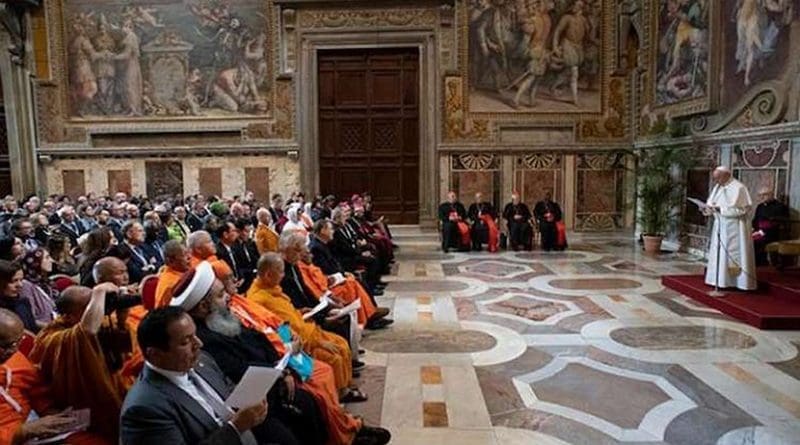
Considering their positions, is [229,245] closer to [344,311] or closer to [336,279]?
[336,279]

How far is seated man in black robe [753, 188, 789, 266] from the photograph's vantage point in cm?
800

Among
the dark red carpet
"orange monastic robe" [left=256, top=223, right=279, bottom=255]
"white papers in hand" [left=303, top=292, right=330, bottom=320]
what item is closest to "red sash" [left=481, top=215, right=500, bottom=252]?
the dark red carpet

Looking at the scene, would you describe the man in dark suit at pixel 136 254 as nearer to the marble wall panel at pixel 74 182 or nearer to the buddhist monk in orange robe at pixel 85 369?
the buddhist monk in orange robe at pixel 85 369

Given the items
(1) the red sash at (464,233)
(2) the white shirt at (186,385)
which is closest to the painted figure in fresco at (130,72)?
(1) the red sash at (464,233)

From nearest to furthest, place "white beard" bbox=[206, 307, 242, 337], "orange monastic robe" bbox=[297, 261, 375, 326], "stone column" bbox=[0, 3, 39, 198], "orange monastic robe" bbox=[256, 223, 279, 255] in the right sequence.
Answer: "white beard" bbox=[206, 307, 242, 337] → "orange monastic robe" bbox=[297, 261, 375, 326] → "orange monastic robe" bbox=[256, 223, 279, 255] → "stone column" bbox=[0, 3, 39, 198]

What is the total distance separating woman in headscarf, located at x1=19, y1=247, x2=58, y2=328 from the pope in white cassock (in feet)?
23.1

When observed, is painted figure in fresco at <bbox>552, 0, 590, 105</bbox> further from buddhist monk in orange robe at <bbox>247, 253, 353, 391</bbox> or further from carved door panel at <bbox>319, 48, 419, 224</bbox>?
buddhist monk in orange robe at <bbox>247, 253, 353, 391</bbox>

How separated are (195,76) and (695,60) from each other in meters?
10.6

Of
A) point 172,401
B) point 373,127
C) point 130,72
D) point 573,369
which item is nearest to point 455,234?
point 373,127

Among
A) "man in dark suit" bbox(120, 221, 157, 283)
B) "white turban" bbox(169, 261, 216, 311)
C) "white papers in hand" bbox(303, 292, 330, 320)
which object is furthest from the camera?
"man in dark suit" bbox(120, 221, 157, 283)

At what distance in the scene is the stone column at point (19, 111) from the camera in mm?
13508

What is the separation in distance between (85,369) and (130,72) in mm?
12836

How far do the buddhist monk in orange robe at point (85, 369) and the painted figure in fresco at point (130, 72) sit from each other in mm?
12503

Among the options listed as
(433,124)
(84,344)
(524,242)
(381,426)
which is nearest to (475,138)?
(433,124)
